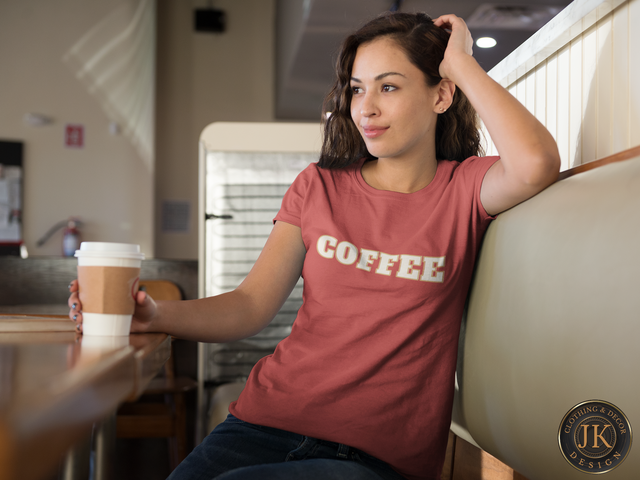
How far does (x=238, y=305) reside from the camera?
955mm

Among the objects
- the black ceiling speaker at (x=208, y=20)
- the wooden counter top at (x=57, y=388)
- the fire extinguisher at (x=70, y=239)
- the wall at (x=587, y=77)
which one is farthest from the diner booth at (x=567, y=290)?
the black ceiling speaker at (x=208, y=20)

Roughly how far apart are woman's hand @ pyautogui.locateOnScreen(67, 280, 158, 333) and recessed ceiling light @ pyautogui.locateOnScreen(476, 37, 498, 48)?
9.15ft

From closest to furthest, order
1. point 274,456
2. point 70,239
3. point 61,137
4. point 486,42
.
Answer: point 274,456 → point 486,42 → point 70,239 → point 61,137

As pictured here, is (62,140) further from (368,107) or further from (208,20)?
(368,107)

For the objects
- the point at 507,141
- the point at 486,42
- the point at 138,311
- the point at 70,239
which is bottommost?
the point at 70,239

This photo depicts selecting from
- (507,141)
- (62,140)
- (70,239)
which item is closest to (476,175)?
(507,141)

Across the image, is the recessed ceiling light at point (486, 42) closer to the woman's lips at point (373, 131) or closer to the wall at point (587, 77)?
the wall at point (587, 77)

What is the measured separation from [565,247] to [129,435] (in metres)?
2.11

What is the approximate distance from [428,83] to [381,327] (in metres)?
0.52

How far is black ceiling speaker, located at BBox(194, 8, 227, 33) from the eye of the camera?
4.38m

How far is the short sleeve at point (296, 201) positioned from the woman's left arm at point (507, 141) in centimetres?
35

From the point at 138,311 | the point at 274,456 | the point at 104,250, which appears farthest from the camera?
the point at 274,456

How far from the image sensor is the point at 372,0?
264 centimetres

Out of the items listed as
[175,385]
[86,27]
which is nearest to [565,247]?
[175,385]
